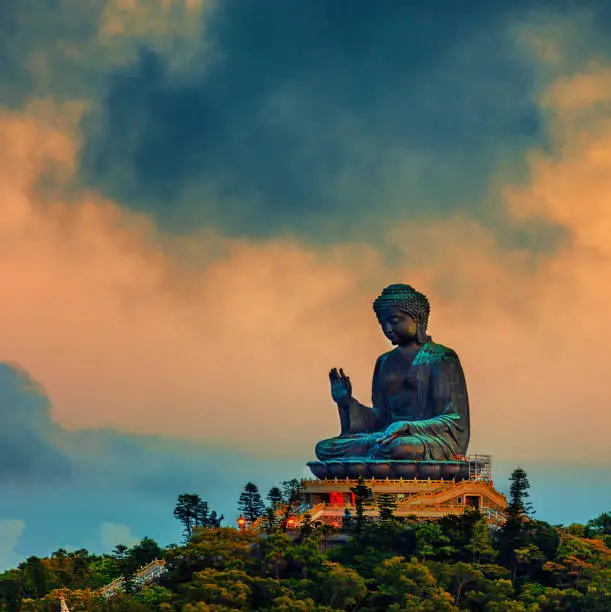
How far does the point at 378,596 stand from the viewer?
4747cm

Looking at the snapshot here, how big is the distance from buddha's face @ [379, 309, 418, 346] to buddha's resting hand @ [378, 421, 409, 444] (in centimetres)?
349

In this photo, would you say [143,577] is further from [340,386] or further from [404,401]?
[404,401]

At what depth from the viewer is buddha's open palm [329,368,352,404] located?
194ft

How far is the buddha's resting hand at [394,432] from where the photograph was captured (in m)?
56.3

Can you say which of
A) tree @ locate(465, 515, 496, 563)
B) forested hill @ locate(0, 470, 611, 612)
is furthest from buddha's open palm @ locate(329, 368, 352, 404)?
tree @ locate(465, 515, 496, 563)

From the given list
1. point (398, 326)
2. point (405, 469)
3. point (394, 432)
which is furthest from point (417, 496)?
point (398, 326)

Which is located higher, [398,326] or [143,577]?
[398,326]

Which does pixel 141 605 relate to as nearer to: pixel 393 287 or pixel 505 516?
pixel 505 516

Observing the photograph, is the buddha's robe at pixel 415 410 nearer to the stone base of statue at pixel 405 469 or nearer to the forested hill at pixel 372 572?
the stone base of statue at pixel 405 469

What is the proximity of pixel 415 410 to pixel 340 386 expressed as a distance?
2.34 meters

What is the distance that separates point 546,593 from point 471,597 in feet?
6.71

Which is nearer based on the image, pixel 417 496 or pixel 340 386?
pixel 417 496

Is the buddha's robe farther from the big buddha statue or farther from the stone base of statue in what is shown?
the stone base of statue

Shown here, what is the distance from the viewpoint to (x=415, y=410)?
59.4 m
